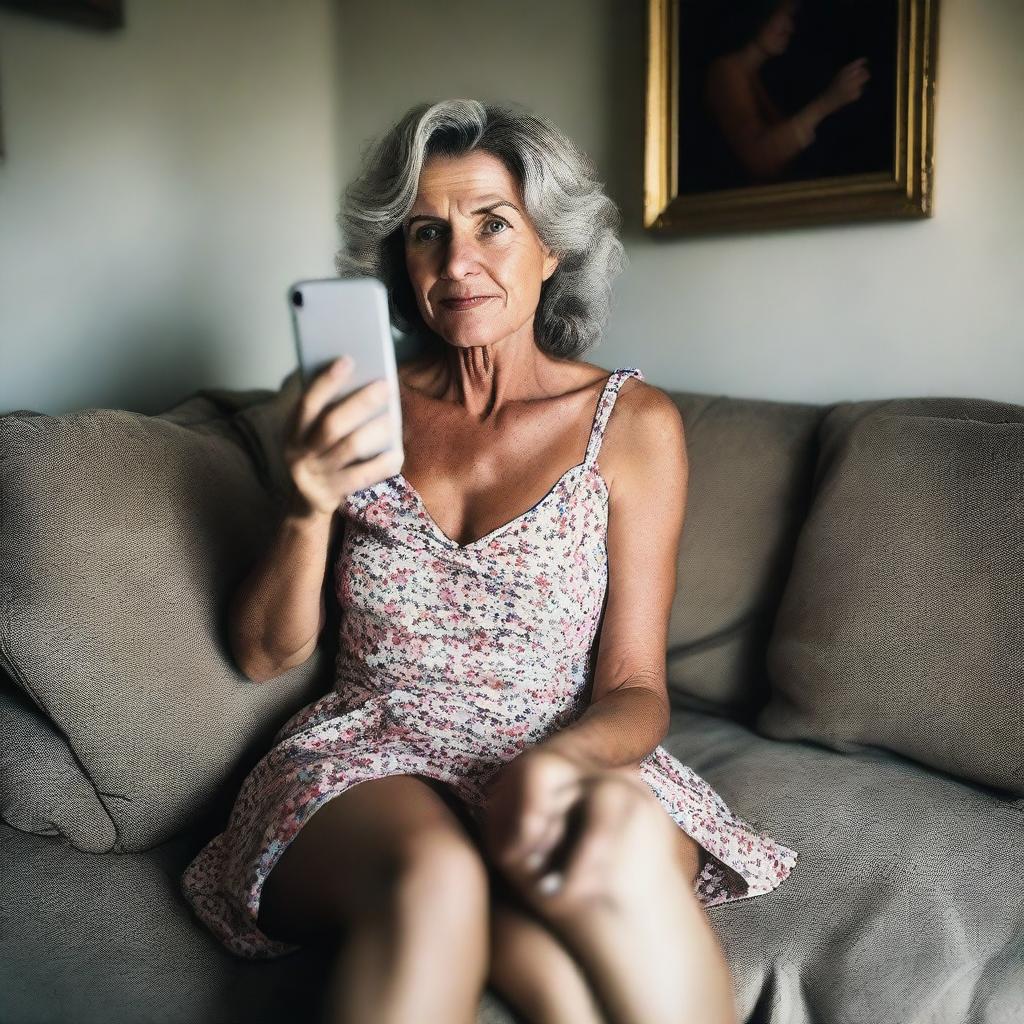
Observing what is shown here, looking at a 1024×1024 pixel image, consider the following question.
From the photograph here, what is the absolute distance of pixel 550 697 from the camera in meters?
1.17

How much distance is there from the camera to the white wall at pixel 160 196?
1.70 meters

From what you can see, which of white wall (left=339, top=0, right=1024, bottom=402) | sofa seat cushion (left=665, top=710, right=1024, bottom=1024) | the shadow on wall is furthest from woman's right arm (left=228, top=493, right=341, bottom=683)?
white wall (left=339, top=0, right=1024, bottom=402)

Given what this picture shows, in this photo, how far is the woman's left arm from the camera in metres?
1.15

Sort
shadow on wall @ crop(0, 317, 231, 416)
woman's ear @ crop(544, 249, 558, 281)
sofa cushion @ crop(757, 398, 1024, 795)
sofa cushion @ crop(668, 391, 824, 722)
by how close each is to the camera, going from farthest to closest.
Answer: shadow on wall @ crop(0, 317, 231, 416) → sofa cushion @ crop(668, 391, 824, 722) → woman's ear @ crop(544, 249, 558, 281) → sofa cushion @ crop(757, 398, 1024, 795)

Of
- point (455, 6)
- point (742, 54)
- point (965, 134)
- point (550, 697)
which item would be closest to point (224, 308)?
point (455, 6)

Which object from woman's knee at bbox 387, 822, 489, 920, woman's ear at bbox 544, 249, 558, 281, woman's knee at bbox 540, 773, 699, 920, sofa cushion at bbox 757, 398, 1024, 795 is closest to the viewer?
woman's knee at bbox 540, 773, 699, 920

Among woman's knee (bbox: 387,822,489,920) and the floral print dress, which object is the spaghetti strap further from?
woman's knee (bbox: 387,822,489,920)

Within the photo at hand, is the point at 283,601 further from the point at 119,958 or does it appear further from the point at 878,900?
the point at 878,900

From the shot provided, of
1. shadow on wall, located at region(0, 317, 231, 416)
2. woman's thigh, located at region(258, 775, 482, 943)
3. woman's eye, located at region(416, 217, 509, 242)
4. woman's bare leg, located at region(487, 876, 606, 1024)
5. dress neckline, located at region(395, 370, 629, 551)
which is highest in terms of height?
woman's eye, located at region(416, 217, 509, 242)

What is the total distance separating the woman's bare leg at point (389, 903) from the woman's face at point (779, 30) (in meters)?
1.31

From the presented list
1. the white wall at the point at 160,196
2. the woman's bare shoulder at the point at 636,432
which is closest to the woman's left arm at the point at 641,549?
the woman's bare shoulder at the point at 636,432

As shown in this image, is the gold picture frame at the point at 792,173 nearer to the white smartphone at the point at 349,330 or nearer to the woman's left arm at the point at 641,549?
the woman's left arm at the point at 641,549

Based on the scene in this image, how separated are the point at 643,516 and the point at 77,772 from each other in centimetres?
71

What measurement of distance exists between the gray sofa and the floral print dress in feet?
0.23
